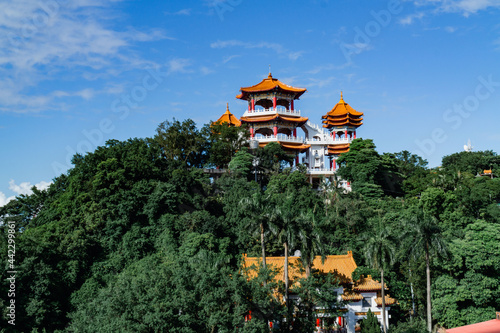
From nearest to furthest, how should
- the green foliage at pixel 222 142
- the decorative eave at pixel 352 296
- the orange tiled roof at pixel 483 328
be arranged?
the orange tiled roof at pixel 483 328 → the decorative eave at pixel 352 296 → the green foliage at pixel 222 142

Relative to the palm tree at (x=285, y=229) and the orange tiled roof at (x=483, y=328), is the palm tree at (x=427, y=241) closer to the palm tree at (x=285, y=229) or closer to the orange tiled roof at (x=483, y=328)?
the orange tiled roof at (x=483, y=328)

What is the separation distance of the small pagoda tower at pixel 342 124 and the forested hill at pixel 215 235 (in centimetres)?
561

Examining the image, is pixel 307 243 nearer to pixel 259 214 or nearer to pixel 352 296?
pixel 259 214

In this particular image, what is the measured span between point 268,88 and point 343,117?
31.0ft

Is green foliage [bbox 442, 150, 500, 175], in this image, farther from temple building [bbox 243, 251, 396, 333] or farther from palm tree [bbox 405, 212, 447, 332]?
palm tree [bbox 405, 212, 447, 332]

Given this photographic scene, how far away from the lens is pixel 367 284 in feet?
108

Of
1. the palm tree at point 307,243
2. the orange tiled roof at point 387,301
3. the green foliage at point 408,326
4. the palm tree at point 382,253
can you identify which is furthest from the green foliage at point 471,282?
the palm tree at point 307,243

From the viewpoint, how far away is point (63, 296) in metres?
32.8

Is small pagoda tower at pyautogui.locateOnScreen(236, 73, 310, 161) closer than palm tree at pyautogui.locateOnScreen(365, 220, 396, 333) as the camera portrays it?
No

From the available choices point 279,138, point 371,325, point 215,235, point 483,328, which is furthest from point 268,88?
point 483,328

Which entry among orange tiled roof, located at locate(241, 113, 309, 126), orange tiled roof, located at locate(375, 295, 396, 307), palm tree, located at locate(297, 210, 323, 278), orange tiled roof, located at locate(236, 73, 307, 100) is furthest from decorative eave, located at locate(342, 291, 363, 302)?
orange tiled roof, located at locate(236, 73, 307, 100)

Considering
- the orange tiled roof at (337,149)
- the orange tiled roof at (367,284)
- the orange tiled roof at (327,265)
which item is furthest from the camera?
the orange tiled roof at (337,149)

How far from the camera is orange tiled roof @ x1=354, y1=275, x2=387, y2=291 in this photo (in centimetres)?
3262

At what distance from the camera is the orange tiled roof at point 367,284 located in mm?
32625
